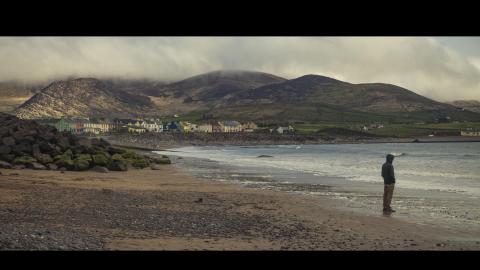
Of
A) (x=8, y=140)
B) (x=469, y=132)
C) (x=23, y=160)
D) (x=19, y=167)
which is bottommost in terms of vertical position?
(x=19, y=167)

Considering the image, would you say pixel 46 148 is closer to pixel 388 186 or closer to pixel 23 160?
pixel 23 160

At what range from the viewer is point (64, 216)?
14.0 meters

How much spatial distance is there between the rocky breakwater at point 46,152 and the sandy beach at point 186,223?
792 cm

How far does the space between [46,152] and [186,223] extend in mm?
21938

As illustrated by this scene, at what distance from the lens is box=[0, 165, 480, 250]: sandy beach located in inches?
441

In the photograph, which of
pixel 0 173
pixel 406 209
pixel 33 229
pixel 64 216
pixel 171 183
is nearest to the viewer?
pixel 33 229

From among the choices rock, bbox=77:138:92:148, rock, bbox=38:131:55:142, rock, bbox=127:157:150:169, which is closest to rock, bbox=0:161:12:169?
rock, bbox=38:131:55:142

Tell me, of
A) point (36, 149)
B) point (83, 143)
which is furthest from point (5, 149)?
point (83, 143)

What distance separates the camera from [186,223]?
1396 cm

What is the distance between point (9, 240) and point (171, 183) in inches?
663

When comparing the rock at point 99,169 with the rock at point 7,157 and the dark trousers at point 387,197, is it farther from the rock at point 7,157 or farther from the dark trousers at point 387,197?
the dark trousers at point 387,197
